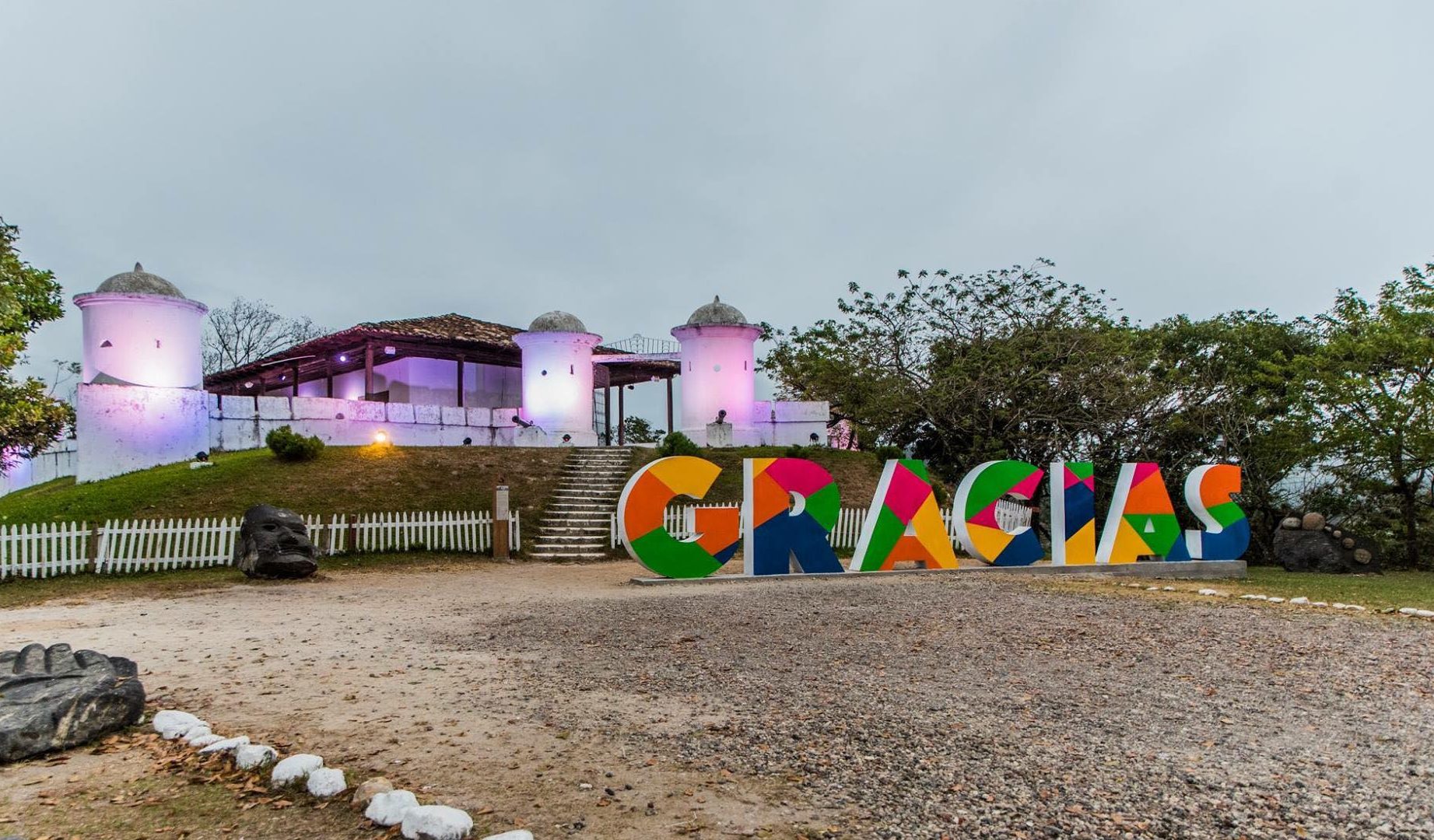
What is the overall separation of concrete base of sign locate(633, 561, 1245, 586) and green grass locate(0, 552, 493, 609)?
18.2 feet

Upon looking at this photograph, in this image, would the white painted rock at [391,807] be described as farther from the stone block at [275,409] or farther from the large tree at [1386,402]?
the stone block at [275,409]

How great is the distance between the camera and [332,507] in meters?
18.1

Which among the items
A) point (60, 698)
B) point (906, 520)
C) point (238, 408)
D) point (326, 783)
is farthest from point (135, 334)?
point (326, 783)

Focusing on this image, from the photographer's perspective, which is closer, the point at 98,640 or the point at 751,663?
the point at 751,663

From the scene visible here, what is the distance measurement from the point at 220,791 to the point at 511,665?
8.73 feet

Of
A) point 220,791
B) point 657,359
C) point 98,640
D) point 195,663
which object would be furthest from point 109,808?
point 657,359

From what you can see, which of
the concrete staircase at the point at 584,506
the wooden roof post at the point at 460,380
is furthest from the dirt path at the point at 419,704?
the wooden roof post at the point at 460,380

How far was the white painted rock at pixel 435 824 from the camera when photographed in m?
3.50

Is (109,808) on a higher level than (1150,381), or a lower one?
lower

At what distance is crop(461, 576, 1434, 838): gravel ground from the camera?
3.73 m

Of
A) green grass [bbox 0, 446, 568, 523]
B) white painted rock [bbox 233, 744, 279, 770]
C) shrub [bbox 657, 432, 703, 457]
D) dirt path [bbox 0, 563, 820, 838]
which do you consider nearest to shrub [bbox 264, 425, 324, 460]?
green grass [bbox 0, 446, 568, 523]

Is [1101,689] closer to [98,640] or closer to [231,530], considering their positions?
[98,640]

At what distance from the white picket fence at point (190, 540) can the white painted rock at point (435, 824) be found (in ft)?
43.8

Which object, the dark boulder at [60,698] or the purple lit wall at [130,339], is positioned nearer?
the dark boulder at [60,698]
